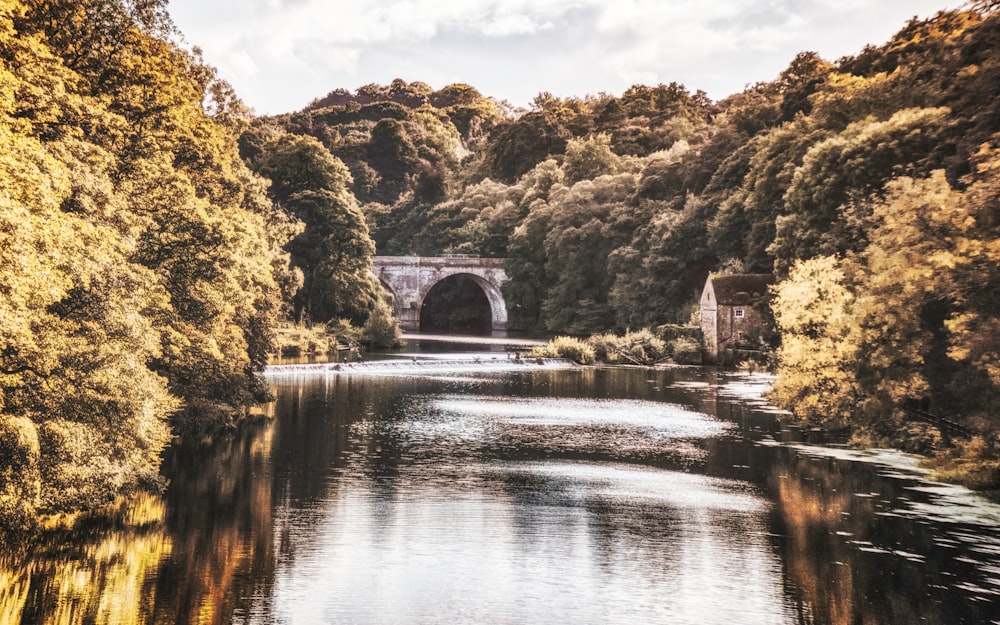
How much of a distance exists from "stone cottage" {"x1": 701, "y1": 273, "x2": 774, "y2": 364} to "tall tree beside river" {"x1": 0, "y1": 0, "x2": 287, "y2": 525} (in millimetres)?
30376

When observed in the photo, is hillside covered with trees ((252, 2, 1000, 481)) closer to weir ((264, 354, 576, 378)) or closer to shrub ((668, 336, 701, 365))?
shrub ((668, 336, 701, 365))

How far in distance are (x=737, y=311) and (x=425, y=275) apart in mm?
44479

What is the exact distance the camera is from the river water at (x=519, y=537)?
13117 millimetres

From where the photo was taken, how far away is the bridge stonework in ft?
296

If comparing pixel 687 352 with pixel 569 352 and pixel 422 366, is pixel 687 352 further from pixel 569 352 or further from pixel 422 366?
pixel 422 366

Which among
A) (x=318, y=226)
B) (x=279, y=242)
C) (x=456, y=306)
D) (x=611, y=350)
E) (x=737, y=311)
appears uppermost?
(x=318, y=226)

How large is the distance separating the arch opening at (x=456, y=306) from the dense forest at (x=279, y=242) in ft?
108

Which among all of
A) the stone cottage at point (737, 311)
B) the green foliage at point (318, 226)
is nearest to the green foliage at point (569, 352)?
the stone cottage at point (737, 311)

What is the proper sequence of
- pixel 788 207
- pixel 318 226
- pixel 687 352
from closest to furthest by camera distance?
pixel 788 207 < pixel 687 352 < pixel 318 226

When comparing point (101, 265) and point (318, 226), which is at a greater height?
point (318, 226)

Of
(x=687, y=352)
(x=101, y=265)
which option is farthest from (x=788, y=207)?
(x=101, y=265)

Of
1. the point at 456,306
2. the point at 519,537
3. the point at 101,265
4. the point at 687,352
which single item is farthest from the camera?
the point at 456,306

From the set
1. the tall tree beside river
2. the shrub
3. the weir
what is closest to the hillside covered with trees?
the shrub

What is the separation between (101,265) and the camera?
15.9 metres
